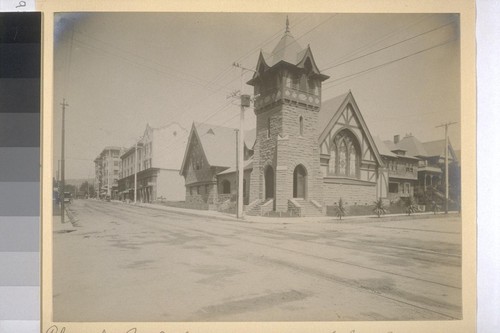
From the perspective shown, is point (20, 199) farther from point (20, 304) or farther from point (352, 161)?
point (352, 161)

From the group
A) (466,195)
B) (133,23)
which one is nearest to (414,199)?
(466,195)

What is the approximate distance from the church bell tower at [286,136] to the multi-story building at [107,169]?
1.59 meters

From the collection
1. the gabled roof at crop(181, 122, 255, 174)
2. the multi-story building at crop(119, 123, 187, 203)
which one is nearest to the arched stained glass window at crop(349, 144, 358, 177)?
the gabled roof at crop(181, 122, 255, 174)

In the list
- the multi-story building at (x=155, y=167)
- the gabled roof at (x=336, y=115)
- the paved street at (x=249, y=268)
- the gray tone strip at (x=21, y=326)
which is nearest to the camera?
the paved street at (x=249, y=268)

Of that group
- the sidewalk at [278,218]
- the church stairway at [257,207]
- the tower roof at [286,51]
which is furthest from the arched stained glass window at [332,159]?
the tower roof at [286,51]

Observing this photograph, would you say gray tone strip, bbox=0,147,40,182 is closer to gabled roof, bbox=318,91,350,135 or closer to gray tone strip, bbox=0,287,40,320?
gray tone strip, bbox=0,287,40,320

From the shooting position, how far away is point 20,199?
3891 mm

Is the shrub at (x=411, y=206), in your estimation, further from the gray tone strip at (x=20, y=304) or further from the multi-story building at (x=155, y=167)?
the gray tone strip at (x=20, y=304)

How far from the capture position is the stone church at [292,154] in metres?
4.24

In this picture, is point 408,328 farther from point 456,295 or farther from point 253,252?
point 253,252

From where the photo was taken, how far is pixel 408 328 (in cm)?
376

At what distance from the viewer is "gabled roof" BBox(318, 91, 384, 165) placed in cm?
418

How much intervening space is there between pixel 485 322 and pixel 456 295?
50 cm

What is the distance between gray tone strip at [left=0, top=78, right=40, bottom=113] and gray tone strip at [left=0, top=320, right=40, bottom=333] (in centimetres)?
228
